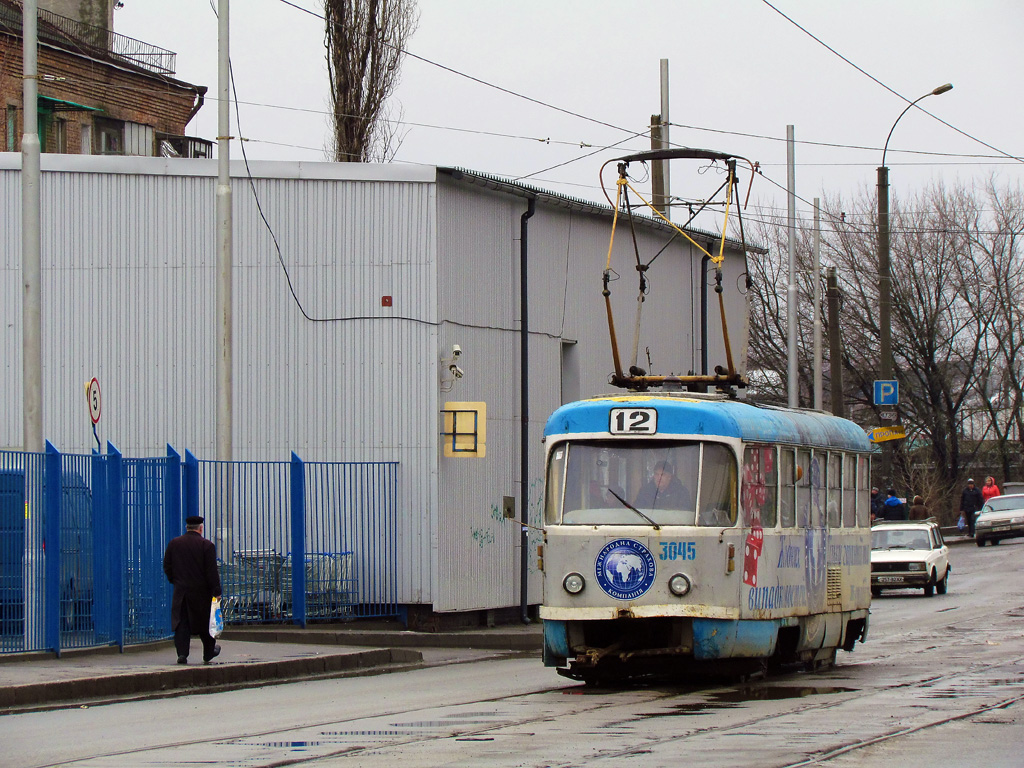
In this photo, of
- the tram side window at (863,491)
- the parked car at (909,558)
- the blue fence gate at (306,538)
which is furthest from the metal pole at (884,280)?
the tram side window at (863,491)

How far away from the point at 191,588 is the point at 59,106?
34.8 metres

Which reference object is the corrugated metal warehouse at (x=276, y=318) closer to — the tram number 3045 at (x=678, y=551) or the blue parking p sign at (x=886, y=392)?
the tram number 3045 at (x=678, y=551)

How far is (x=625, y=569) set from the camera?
13.4m

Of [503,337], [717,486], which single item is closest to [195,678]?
[717,486]

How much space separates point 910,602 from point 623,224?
8.65 metres

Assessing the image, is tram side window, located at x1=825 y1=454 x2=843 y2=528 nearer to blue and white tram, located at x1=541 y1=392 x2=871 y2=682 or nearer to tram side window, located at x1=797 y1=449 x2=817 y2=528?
tram side window, located at x1=797 y1=449 x2=817 y2=528

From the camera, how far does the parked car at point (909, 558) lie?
2961cm

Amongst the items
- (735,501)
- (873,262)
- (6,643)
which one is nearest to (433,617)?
(6,643)

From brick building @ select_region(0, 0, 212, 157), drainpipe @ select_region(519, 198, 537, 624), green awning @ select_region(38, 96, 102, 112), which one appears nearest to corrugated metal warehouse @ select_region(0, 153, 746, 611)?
drainpipe @ select_region(519, 198, 537, 624)

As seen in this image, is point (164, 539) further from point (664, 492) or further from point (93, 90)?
point (93, 90)

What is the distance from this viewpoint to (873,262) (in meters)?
55.7

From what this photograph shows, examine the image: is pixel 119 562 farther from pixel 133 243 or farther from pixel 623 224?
pixel 623 224

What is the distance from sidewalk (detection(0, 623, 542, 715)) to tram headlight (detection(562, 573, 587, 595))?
3685mm

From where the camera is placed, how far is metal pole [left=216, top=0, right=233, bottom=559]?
63.9 ft
